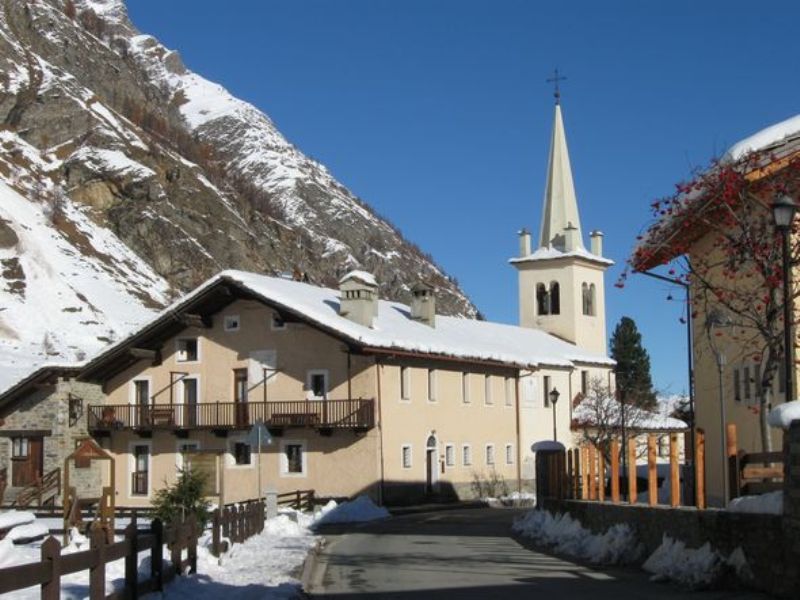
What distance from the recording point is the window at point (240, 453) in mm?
48531

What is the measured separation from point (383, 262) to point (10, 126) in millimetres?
58599

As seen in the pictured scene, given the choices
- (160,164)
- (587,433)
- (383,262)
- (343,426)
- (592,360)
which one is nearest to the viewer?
(343,426)

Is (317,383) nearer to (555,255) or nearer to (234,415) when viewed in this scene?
(234,415)

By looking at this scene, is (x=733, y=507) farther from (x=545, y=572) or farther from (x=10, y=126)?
(x=10, y=126)

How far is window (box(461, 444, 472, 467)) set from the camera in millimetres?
51984

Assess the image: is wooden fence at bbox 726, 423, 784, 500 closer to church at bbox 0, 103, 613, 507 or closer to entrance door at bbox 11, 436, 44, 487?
church at bbox 0, 103, 613, 507

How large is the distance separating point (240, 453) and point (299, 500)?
7203mm

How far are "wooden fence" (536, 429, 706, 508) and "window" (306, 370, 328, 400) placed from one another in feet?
52.7

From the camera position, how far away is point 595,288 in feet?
251

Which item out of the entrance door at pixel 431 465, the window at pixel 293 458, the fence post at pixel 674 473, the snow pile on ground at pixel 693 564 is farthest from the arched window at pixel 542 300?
the snow pile on ground at pixel 693 564

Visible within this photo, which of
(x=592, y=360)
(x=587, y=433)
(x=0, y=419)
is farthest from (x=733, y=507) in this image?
(x=592, y=360)

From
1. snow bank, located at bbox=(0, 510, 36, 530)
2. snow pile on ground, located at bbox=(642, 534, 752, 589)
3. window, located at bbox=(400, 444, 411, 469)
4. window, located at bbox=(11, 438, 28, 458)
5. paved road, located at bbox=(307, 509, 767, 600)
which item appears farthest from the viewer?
window, located at bbox=(11, 438, 28, 458)

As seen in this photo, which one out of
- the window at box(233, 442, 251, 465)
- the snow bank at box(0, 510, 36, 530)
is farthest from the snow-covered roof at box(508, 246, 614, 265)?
the snow bank at box(0, 510, 36, 530)

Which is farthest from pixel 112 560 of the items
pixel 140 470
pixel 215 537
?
pixel 140 470
